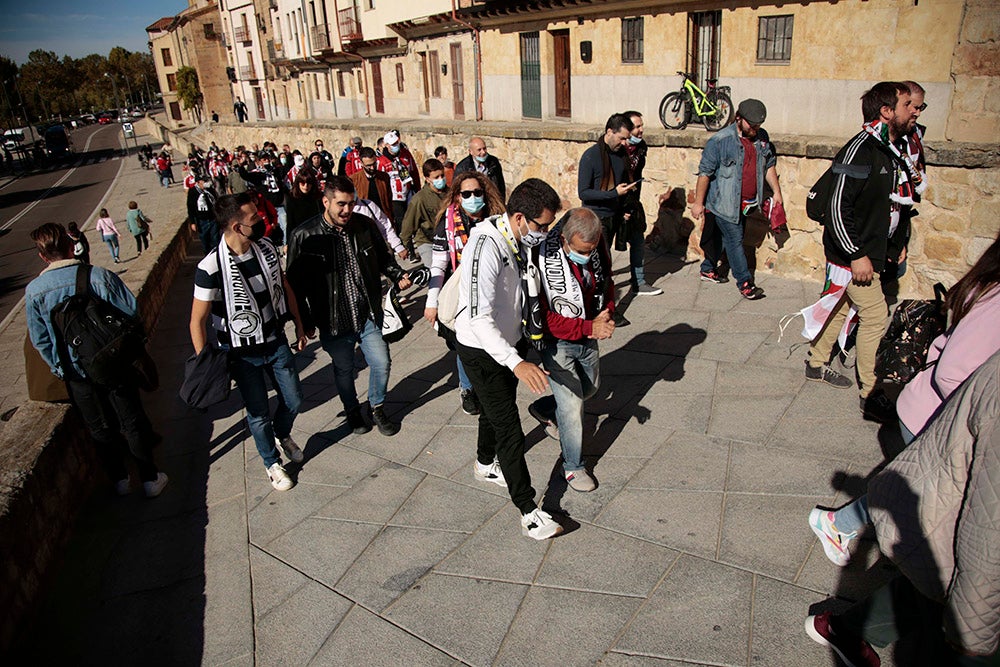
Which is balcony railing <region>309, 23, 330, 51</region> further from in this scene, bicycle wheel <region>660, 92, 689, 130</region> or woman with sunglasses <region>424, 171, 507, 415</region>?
woman with sunglasses <region>424, 171, 507, 415</region>

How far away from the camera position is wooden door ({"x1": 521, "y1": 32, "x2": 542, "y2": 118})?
54.6 ft

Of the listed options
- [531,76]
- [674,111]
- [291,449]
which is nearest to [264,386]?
[291,449]

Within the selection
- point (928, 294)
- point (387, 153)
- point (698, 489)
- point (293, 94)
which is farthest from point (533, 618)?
point (293, 94)

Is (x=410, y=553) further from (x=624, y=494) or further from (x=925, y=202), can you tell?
(x=925, y=202)

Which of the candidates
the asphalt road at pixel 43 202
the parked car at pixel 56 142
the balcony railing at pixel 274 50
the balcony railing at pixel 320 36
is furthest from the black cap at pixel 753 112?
the parked car at pixel 56 142

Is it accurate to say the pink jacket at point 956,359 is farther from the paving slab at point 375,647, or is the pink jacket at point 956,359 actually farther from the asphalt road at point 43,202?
the asphalt road at point 43,202

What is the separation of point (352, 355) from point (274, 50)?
148 ft

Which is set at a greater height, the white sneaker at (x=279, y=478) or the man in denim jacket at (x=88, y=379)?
the man in denim jacket at (x=88, y=379)

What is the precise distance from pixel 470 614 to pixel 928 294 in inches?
215

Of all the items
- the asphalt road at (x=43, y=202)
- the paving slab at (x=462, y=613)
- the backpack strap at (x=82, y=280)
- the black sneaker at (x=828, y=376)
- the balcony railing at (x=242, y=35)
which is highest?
the balcony railing at (x=242, y=35)

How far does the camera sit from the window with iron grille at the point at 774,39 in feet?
33.2

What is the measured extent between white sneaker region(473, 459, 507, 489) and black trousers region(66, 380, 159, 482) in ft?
6.92

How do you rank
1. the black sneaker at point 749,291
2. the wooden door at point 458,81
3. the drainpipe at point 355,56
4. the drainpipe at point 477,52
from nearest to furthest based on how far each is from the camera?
the black sneaker at point 749,291 < the drainpipe at point 477,52 < the wooden door at point 458,81 < the drainpipe at point 355,56

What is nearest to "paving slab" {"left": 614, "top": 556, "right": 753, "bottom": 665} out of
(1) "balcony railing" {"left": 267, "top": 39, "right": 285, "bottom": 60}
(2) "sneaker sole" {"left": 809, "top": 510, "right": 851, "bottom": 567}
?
(2) "sneaker sole" {"left": 809, "top": 510, "right": 851, "bottom": 567}
